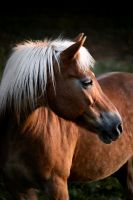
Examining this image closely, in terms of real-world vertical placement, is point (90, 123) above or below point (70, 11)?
below

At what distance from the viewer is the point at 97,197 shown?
5887 mm

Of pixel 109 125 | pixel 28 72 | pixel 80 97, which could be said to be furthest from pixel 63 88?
pixel 109 125

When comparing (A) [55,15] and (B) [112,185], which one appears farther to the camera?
(A) [55,15]

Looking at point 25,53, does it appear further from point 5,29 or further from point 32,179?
point 5,29

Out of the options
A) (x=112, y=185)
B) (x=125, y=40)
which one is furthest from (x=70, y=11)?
(x=112, y=185)

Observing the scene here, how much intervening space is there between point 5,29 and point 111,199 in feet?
21.5

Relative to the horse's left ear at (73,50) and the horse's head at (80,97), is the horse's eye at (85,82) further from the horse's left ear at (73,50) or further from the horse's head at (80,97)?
the horse's left ear at (73,50)

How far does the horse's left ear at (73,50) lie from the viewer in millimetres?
3955

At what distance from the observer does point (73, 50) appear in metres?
3.99

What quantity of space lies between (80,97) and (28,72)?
0.36m

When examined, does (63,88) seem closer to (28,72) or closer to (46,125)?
(28,72)

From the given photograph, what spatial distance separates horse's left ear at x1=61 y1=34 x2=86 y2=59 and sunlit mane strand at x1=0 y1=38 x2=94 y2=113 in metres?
0.05

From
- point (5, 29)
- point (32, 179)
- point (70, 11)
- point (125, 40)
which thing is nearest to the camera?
point (32, 179)

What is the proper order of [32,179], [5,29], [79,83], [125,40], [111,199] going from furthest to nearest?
[125,40], [5,29], [111,199], [32,179], [79,83]
